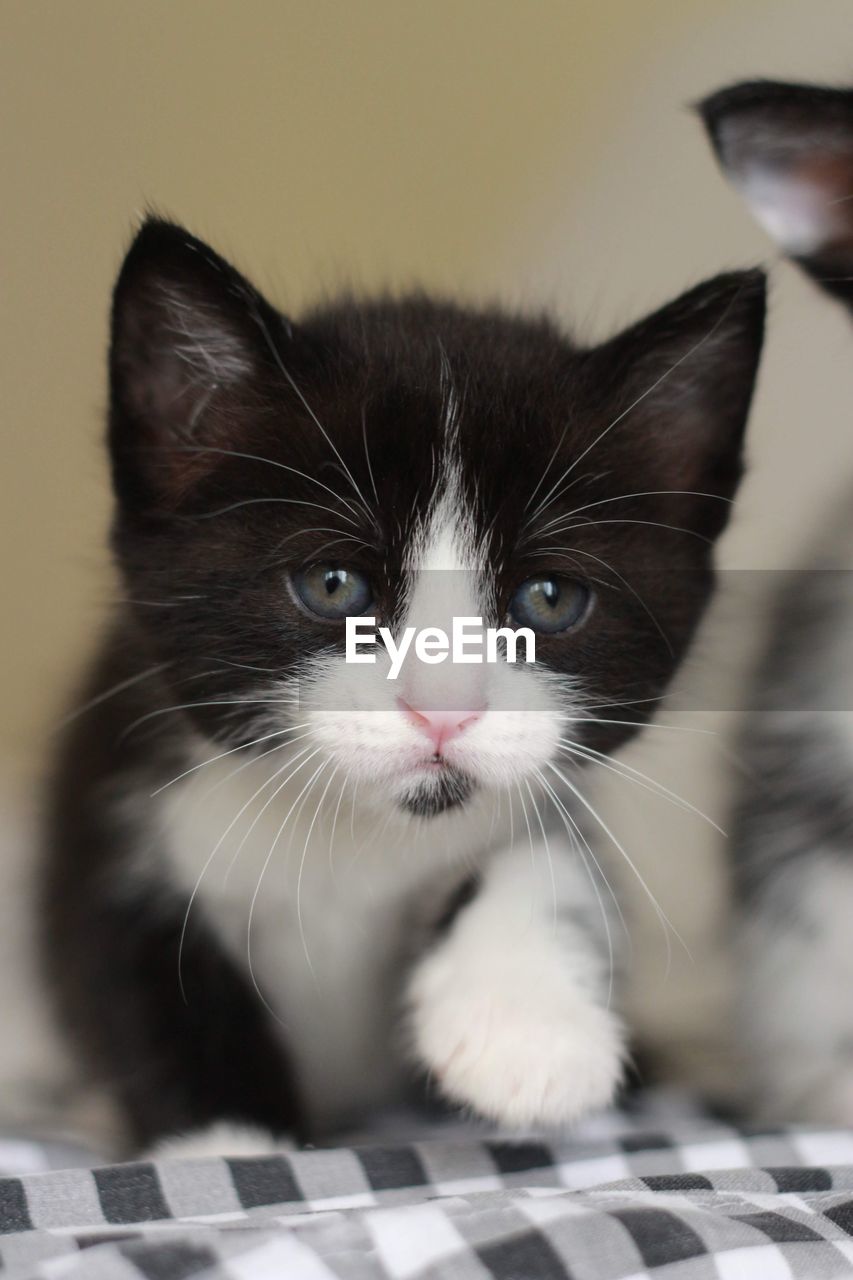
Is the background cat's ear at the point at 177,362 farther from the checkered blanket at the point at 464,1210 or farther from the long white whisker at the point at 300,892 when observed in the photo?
the checkered blanket at the point at 464,1210

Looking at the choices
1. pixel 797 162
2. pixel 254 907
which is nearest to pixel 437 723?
pixel 254 907

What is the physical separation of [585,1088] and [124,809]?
428mm

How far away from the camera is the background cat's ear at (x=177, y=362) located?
90 centimetres

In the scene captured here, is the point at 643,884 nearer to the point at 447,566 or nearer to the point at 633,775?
the point at 633,775

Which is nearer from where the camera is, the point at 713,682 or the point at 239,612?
the point at 239,612

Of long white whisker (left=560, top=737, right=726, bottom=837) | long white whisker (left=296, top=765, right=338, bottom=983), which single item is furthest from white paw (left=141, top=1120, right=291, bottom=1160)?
long white whisker (left=560, top=737, right=726, bottom=837)

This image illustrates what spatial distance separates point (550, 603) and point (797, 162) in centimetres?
41

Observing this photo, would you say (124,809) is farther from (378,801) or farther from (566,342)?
(566,342)

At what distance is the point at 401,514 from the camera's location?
0.90 m

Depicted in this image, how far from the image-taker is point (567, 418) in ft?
3.12

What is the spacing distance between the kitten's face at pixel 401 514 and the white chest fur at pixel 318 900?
3.0 inches

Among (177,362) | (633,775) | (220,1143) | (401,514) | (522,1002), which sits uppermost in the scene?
(177,362)

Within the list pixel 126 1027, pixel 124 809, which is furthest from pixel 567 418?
pixel 126 1027

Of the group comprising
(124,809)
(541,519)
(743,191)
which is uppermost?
(743,191)
